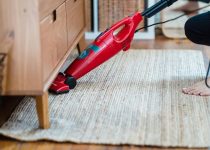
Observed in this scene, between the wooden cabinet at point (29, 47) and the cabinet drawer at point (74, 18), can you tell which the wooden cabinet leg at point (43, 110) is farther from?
the cabinet drawer at point (74, 18)

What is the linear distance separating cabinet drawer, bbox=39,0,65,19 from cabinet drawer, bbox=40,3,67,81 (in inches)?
0.7

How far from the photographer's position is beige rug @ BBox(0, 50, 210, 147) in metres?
1.48

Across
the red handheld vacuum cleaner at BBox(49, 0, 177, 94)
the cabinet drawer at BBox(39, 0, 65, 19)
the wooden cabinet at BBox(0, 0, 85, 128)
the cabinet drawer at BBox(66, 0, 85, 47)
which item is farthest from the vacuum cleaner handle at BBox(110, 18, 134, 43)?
the wooden cabinet at BBox(0, 0, 85, 128)

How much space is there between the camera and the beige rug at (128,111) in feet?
4.85

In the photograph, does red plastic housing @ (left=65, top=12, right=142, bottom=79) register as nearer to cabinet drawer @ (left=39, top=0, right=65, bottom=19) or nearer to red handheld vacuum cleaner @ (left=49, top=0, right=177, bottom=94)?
red handheld vacuum cleaner @ (left=49, top=0, right=177, bottom=94)

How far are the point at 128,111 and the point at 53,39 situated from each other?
1.31ft

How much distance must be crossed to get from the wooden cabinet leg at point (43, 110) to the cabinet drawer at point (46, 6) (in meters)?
0.28

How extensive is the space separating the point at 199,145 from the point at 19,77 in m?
0.63

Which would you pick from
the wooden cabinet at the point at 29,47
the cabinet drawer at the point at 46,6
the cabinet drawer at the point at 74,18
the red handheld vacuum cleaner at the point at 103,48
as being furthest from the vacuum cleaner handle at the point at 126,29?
the wooden cabinet at the point at 29,47

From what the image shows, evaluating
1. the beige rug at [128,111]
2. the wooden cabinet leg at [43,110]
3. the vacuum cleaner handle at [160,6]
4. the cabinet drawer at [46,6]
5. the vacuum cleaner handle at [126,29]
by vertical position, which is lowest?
the beige rug at [128,111]

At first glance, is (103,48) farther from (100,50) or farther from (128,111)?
(128,111)

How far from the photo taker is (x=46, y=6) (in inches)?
60.1

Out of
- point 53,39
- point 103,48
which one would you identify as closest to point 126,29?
point 103,48

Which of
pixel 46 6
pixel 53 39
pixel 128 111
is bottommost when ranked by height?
pixel 128 111
